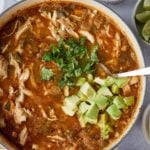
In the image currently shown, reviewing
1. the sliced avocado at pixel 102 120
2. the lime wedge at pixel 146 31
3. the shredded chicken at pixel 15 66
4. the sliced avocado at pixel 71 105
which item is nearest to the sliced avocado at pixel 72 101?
the sliced avocado at pixel 71 105

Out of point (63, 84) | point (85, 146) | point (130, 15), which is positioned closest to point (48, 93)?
point (63, 84)

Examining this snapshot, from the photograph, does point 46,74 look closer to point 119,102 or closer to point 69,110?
point 69,110

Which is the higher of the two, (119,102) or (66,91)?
(66,91)

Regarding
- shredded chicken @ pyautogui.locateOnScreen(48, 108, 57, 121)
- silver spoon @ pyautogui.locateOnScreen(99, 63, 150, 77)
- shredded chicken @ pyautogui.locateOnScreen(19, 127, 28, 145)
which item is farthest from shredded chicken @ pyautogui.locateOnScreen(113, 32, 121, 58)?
shredded chicken @ pyautogui.locateOnScreen(19, 127, 28, 145)

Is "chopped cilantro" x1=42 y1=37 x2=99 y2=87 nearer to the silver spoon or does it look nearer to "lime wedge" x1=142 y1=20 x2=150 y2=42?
the silver spoon

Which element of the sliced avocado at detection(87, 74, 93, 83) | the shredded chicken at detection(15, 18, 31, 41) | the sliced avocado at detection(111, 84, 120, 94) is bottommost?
the sliced avocado at detection(111, 84, 120, 94)

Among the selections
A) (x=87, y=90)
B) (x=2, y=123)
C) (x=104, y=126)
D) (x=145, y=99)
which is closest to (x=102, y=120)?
(x=104, y=126)

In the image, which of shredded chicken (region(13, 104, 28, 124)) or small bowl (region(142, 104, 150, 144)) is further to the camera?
small bowl (region(142, 104, 150, 144))
